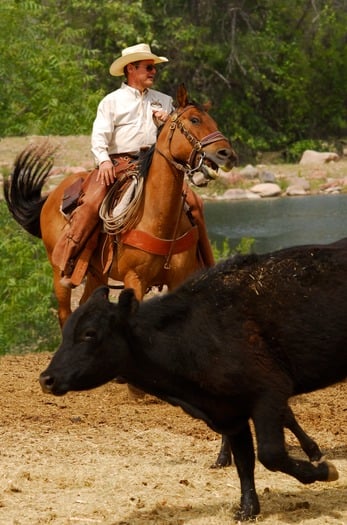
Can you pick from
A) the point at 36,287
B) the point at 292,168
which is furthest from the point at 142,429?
the point at 292,168

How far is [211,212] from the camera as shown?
28156 millimetres

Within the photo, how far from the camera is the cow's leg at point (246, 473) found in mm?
6793

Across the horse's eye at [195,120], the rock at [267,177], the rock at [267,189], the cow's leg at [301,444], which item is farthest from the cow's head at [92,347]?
the rock at [267,177]

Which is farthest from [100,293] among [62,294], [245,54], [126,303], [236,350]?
[245,54]

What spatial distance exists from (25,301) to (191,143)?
5.57 metres

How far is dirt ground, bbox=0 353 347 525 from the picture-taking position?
22.8 feet

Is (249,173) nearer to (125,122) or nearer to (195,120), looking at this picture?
(125,122)

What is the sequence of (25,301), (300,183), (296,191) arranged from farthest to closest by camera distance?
(300,183), (296,191), (25,301)

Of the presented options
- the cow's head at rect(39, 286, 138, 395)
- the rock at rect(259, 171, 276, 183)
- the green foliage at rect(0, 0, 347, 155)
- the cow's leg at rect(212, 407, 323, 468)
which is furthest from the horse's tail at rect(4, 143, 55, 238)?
the green foliage at rect(0, 0, 347, 155)

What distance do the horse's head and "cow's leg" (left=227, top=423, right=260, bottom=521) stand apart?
3.07 meters

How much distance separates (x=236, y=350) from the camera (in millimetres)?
6559

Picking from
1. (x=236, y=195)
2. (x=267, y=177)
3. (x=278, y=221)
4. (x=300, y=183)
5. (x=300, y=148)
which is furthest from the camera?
(x=300, y=148)

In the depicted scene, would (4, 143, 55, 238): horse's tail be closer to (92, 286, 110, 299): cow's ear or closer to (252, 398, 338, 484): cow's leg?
(92, 286, 110, 299): cow's ear

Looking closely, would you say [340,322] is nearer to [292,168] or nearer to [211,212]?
[211,212]
